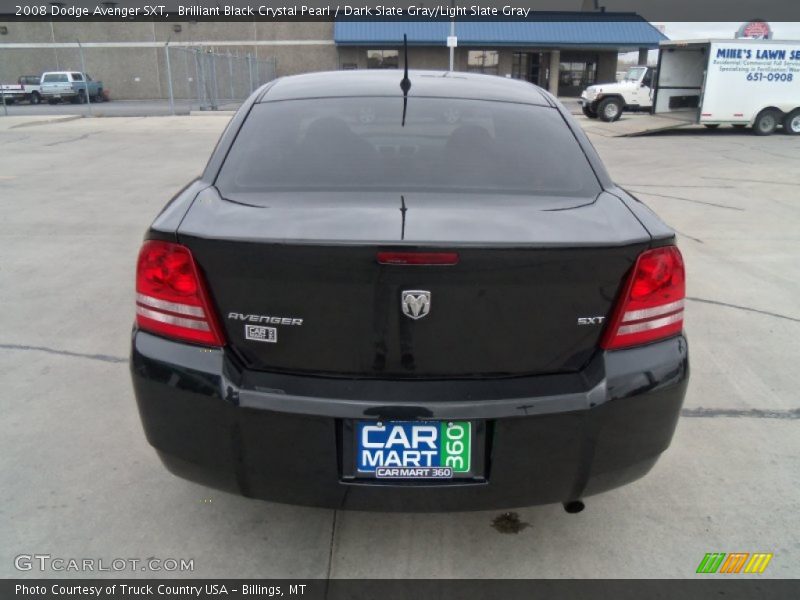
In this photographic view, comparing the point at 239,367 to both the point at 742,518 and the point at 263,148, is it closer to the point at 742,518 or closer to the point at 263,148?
the point at 263,148

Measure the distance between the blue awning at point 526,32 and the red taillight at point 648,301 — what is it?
39438mm

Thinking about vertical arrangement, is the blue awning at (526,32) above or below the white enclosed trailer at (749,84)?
above

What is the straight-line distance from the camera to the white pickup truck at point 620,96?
24047 mm

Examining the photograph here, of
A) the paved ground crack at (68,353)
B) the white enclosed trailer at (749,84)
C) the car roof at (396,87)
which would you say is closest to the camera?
the car roof at (396,87)

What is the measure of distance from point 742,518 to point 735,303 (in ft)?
9.28

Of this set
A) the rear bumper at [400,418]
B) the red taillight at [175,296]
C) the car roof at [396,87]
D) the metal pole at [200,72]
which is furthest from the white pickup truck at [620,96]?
the red taillight at [175,296]

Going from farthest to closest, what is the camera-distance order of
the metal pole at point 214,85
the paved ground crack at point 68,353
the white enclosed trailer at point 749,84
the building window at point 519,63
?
the building window at point 519,63, the metal pole at point 214,85, the white enclosed trailer at point 749,84, the paved ground crack at point 68,353

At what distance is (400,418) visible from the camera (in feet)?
6.35

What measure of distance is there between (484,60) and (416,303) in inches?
1688

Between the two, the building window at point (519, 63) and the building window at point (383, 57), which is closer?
the building window at point (383, 57)

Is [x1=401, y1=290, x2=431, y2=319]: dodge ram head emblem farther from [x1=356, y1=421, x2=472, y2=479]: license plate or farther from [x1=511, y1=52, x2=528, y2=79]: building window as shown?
[x1=511, y1=52, x2=528, y2=79]: building window

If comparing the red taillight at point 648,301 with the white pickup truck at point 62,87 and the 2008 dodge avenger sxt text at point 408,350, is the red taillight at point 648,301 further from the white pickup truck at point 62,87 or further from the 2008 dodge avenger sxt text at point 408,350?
the white pickup truck at point 62,87

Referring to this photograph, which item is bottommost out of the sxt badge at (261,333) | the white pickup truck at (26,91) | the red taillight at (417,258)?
the white pickup truck at (26,91)

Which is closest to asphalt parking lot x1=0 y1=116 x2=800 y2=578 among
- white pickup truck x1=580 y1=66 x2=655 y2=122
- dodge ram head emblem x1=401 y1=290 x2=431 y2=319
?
dodge ram head emblem x1=401 y1=290 x2=431 y2=319
